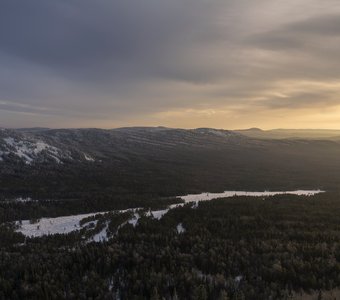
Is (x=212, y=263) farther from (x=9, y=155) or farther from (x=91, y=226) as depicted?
(x=9, y=155)

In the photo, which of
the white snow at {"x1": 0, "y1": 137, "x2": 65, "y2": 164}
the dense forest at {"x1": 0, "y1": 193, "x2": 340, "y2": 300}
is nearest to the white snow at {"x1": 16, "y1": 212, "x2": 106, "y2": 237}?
the dense forest at {"x1": 0, "y1": 193, "x2": 340, "y2": 300}

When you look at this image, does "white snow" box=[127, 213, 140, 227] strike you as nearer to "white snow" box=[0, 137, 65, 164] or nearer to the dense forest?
the dense forest

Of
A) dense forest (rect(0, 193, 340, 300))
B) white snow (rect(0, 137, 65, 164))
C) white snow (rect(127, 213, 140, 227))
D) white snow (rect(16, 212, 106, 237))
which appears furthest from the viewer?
white snow (rect(0, 137, 65, 164))

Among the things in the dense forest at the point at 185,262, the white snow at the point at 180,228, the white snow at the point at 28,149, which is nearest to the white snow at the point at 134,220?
the dense forest at the point at 185,262

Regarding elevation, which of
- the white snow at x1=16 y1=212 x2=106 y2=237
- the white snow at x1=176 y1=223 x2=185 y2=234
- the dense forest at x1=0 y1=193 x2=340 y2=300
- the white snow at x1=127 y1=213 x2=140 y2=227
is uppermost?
the dense forest at x1=0 y1=193 x2=340 y2=300

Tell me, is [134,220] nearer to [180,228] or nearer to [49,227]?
[180,228]

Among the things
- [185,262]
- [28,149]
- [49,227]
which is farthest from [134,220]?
[28,149]

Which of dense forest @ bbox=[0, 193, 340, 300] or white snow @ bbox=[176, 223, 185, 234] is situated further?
white snow @ bbox=[176, 223, 185, 234]

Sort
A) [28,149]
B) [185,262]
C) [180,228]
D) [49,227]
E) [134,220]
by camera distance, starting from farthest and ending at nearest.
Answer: [28,149]
[49,227]
[134,220]
[180,228]
[185,262]

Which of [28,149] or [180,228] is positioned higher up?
[28,149]

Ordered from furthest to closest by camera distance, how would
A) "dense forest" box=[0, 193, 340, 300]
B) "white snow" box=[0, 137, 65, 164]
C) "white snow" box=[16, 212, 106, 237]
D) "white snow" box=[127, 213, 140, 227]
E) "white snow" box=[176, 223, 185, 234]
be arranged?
"white snow" box=[0, 137, 65, 164]
"white snow" box=[16, 212, 106, 237]
"white snow" box=[127, 213, 140, 227]
"white snow" box=[176, 223, 185, 234]
"dense forest" box=[0, 193, 340, 300]
